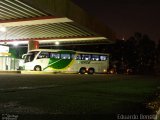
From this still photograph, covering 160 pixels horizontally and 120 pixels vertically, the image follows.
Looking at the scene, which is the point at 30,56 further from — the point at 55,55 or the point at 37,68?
the point at 55,55

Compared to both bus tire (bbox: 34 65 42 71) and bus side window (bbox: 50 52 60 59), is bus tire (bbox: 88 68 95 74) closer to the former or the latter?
bus side window (bbox: 50 52 60 59)

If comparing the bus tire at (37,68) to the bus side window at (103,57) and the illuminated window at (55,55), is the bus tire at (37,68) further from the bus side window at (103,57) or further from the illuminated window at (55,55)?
the bus side window at (103,57)

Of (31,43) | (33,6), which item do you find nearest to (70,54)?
(31,43)

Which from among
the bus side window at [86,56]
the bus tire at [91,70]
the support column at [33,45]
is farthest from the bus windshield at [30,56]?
the bus tire at [91,70]

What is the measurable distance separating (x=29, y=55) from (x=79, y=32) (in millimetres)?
5887

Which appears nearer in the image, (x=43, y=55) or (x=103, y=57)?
(x=43, y=55)

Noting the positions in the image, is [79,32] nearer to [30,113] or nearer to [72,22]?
[72,22]

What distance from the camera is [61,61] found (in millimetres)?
35531

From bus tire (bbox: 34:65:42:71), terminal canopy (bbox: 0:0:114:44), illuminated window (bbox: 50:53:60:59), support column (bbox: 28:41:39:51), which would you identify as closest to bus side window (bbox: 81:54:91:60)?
terminal canopy (bbox: 0:0:114:44)

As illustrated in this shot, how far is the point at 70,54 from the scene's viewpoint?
118 ft

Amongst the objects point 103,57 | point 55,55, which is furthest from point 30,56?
point 103,57

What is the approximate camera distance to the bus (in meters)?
35.2

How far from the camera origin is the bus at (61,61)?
35.2 metres

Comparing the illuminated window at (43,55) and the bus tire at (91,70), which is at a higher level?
the illuminated window at (43,55)
